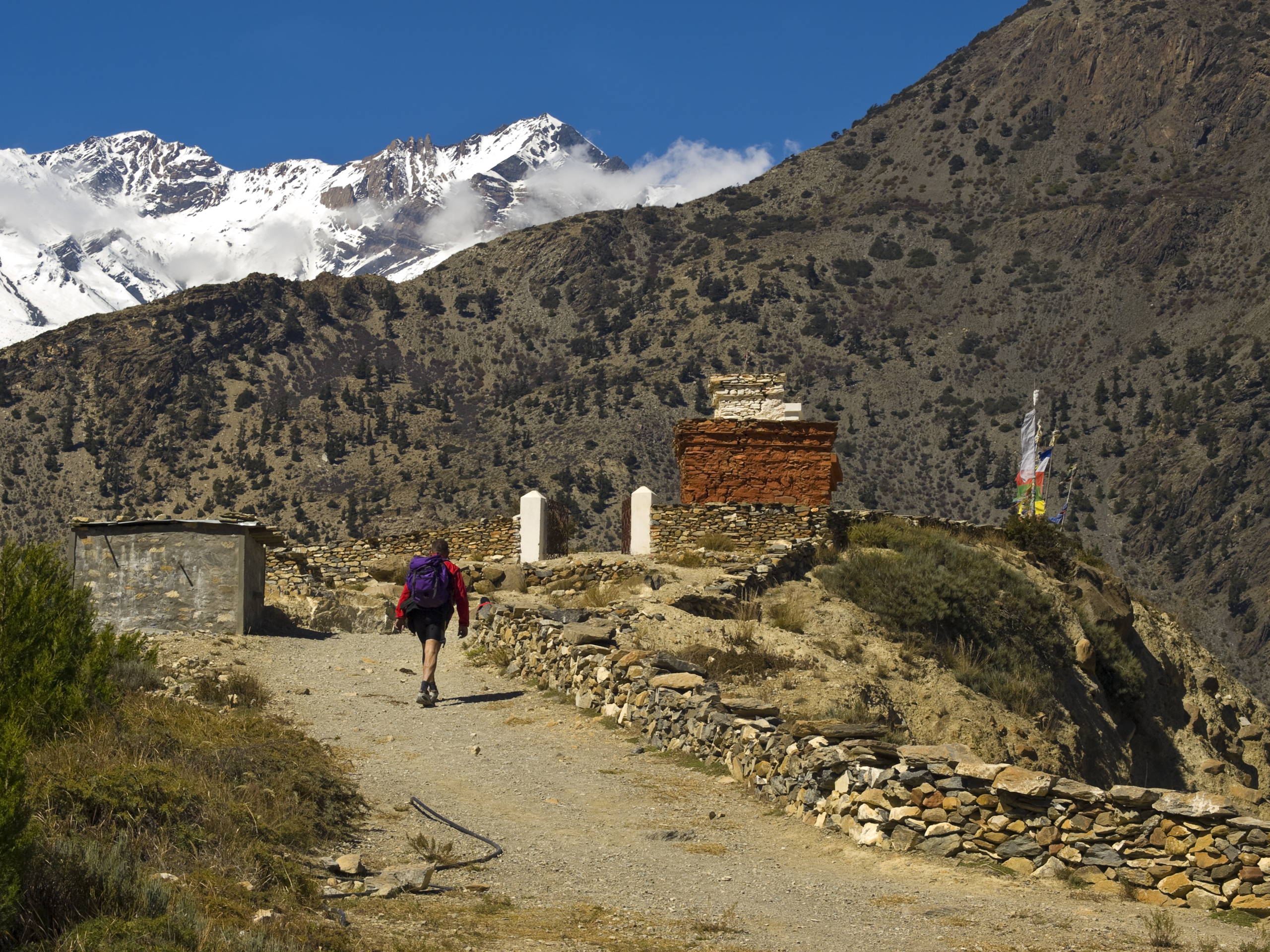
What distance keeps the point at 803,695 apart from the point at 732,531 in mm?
11053

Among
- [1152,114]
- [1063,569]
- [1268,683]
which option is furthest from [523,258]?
[1063,569]

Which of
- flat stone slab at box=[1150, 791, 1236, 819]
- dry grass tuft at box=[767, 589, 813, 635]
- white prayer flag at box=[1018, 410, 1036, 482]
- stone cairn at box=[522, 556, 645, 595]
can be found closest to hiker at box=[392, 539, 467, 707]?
dry grass tuft at box=[767, 589, 813, 635]

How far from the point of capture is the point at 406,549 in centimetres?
2633

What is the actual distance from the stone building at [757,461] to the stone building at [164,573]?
415 inches

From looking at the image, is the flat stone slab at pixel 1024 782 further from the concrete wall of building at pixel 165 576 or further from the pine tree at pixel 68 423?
the pine tree at pixel 68 423

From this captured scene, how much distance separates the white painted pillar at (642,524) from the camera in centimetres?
2439

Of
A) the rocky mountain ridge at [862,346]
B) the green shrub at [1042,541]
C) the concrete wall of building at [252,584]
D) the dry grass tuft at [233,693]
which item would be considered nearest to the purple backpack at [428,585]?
the dry grass tuft at [233,693]

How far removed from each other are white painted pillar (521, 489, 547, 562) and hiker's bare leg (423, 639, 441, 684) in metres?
11.5

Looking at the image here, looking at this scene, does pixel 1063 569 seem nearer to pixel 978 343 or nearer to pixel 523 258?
pixel 978 343

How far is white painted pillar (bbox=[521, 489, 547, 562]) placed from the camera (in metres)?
25.2

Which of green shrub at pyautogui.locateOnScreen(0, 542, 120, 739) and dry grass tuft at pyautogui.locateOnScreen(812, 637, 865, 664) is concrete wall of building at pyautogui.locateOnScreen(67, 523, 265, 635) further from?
dry grass tuft at pyautogui.locateOnScreen(812, 637, 865, 664)

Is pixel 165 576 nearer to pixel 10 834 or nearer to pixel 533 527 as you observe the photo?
pixel 533 527

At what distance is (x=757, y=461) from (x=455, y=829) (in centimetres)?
1812

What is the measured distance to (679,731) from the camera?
11.4m
